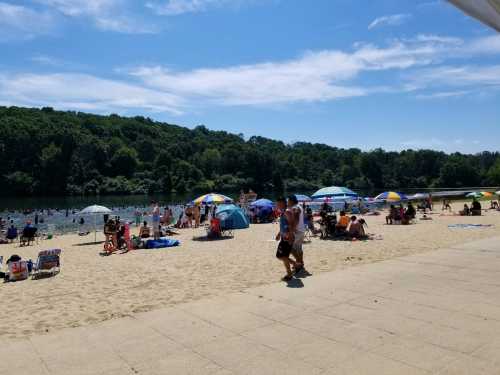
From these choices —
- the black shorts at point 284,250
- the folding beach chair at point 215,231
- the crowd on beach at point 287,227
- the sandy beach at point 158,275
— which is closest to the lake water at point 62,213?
the crowd on beach at point 287,227

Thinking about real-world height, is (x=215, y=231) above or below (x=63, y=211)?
above

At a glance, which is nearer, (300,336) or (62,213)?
(300,336)

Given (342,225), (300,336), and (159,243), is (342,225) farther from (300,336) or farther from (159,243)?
(300,336)

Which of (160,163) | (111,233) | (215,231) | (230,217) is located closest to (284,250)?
(111,233)

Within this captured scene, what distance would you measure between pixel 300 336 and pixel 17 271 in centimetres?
852

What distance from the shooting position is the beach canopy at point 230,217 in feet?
66.3

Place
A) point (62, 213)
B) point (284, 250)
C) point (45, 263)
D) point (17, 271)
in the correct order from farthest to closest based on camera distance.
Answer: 1. point (62, 213)
2. point (45, 263)
3. point (17, 271)
4. point (284, 250)

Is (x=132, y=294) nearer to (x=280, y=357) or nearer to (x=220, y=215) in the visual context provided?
(x=280, y=357)

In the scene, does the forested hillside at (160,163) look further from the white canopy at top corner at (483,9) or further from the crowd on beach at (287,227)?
the white canopy at top corner at (483,9)

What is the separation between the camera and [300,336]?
495 cm

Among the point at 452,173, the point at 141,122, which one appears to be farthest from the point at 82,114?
the point at 452,173

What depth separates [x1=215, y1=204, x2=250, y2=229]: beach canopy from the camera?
20.2 meters

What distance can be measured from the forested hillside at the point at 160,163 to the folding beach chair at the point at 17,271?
102 metres

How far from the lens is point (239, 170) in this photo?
134375 millimetres
